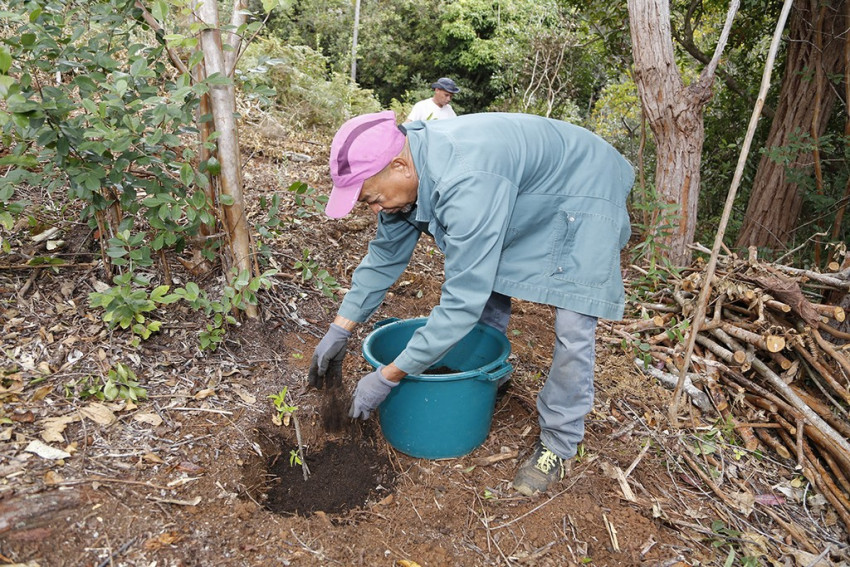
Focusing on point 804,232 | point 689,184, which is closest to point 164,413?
point 689,184

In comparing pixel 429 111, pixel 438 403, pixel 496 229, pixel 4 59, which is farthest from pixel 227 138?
pixel 429 111

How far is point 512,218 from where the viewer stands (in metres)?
1.98

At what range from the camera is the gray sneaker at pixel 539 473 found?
2182 mm

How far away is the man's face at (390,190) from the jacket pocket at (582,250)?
1.74 feet

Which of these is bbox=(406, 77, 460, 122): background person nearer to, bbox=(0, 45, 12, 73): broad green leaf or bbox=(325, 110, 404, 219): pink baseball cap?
bbox=(325, 110, 404, 219): pink baseball cap

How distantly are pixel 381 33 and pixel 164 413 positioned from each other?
1448 centimetres

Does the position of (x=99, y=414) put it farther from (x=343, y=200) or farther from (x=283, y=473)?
(x=343, y=200)

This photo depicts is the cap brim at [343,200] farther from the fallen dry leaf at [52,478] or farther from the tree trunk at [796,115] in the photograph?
the tree trunk at [796,115]

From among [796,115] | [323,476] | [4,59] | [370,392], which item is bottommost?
[323,476]

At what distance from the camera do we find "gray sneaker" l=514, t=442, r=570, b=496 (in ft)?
7.16

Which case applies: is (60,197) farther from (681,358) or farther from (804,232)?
(804,232)

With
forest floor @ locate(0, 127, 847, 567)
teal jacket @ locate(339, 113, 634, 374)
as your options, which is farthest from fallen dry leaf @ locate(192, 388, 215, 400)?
teal jacket @ locate(339, 113, 634, 374)

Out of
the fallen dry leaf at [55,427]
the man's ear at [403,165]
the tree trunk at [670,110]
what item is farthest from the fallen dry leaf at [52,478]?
the tree trunk at [670,110]

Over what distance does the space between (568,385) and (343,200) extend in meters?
1.06
